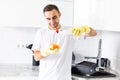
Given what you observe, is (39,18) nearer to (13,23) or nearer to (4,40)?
(13,23)

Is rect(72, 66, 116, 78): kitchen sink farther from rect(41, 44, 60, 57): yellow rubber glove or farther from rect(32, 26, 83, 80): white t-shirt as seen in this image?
rect(41, 44, 60, 57): yellow rubber glove

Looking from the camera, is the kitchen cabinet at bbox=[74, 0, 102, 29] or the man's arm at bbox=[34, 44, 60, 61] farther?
the kitchen cabinet at bbox=[74, 0, 102, 29]

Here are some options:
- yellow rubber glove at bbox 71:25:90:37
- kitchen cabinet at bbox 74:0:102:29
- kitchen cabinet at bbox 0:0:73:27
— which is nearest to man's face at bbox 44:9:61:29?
yellow rubber glove at bbox 71:25:90:37

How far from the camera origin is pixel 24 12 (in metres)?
2.21

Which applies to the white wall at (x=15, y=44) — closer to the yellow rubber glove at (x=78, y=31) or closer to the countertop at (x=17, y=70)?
the countertop at (x=17, y=70)

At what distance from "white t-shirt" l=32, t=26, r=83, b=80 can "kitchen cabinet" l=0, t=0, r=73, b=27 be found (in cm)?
38

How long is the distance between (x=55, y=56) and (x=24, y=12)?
23.1 inches

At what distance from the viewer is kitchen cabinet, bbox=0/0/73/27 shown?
7.19 feet

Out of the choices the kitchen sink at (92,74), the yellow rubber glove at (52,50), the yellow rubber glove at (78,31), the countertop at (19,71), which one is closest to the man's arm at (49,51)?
the yellow rubber glove at (52,50)

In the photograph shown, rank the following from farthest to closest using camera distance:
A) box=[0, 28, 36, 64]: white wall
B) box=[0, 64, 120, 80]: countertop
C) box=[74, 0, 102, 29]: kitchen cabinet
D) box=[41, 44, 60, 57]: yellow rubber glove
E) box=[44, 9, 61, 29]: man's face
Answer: box=[0, 28, 36, 64]: white wall < box=[74, 0, 102, 29]: kitchen cabinet < box=[0, 64, 120, 80]: countertop < box=[44, 9, 61, 29]: man's face < box=[41, 44, 60, 57]: yellow rubber glove

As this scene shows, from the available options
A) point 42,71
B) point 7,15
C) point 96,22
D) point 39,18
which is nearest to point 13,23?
point 7,15

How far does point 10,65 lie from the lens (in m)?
2.53

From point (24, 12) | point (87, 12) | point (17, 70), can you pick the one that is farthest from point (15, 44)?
point (87, 12)

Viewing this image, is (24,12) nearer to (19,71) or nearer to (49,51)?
(19,71)
